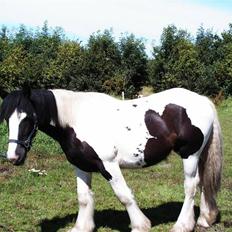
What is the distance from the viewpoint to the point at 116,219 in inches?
273

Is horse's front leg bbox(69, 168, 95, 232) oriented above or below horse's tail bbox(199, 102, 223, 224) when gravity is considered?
below

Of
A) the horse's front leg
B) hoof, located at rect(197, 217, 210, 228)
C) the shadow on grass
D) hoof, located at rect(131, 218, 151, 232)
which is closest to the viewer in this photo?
hoof, located at rect(131, 218, 151, 232)

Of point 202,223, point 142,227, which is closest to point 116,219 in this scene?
point 142,227

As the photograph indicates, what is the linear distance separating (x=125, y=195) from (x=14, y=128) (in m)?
1.56

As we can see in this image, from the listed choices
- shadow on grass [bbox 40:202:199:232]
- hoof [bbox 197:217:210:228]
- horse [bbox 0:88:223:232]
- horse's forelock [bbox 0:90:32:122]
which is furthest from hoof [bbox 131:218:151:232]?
horse's forelock [bbox 0:90:32:122]

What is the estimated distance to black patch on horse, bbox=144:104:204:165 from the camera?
5918 millimetres

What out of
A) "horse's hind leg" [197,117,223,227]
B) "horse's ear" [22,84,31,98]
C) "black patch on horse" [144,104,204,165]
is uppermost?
"horse's ear" [22,84,31,98]

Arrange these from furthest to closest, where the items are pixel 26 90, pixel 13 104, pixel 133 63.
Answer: pixel 133 63 → pixel 26 90 → pixel 13 104

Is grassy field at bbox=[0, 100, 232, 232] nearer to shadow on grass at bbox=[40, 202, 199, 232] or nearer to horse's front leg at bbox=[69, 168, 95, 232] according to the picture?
shadow on grass at bbox=[40, 202, 199, 232]

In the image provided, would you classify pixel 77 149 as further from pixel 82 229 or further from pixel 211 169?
pixel 211 169

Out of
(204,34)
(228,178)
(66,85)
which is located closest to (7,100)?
(228,178)

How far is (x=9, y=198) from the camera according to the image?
7.83 meters

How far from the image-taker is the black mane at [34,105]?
5086mm

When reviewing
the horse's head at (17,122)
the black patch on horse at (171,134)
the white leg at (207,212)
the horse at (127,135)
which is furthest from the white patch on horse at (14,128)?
the white leg at (207,212)
